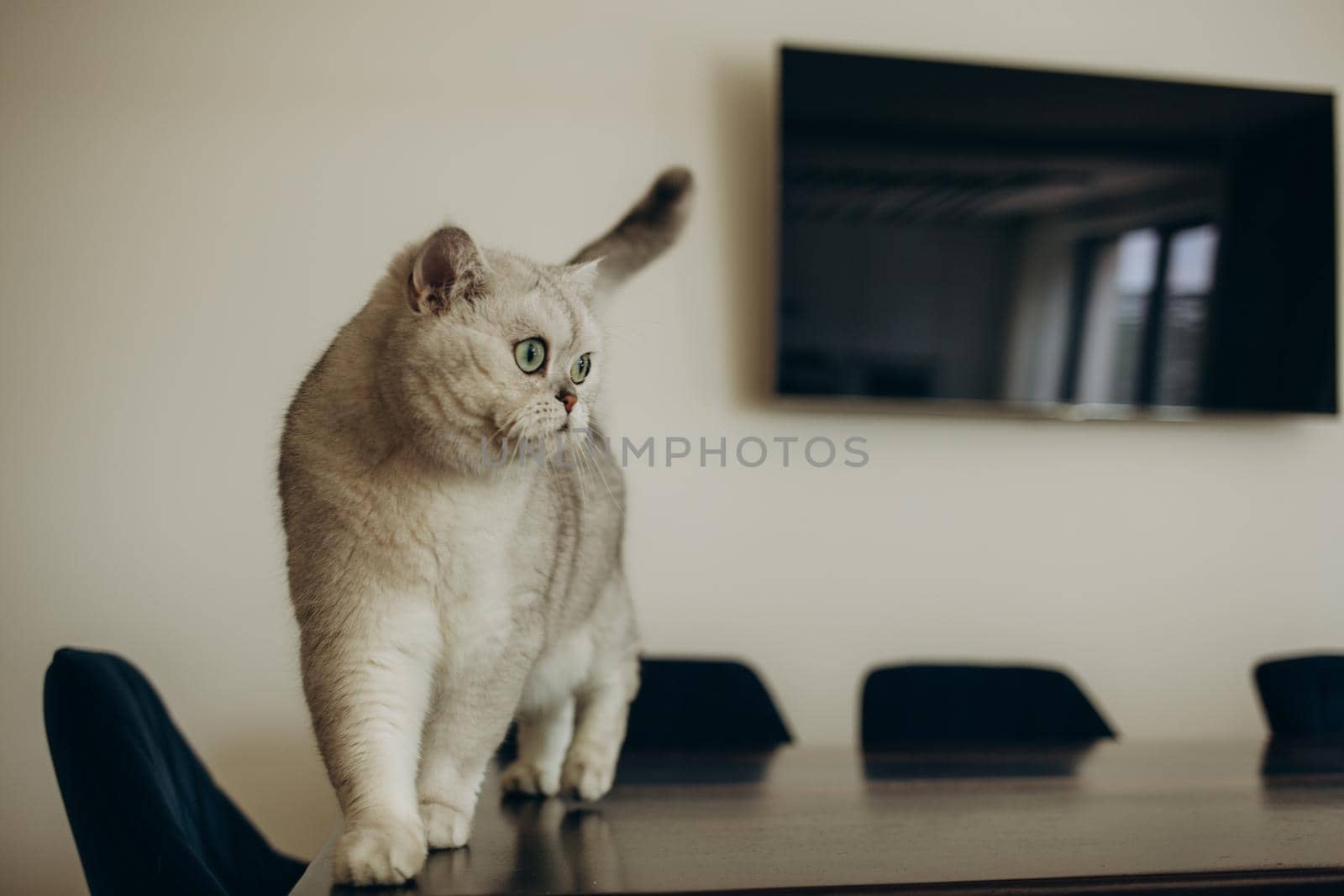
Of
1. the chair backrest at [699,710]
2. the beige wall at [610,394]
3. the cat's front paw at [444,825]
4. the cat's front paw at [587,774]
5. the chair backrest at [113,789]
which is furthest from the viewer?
the beige wall at [610,394]

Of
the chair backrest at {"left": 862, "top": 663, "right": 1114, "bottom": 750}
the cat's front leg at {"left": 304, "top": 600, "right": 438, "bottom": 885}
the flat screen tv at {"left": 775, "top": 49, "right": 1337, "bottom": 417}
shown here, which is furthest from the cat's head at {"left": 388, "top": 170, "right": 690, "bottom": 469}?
the flat screen tv at {"left": 775, "top": 49, "right": 1337, "bottom": 417}

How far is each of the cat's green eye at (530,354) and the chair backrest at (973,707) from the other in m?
1.33

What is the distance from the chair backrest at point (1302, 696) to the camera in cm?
192

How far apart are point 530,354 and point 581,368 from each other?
6 cm

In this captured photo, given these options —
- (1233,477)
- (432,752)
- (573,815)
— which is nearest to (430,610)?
(432,752)

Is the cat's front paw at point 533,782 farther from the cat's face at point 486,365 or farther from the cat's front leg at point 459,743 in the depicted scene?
the cat's face at point 486,365

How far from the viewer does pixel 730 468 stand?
2301 mm

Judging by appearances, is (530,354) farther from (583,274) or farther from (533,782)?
(533,782)

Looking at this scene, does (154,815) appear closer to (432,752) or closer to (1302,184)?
(432,752)

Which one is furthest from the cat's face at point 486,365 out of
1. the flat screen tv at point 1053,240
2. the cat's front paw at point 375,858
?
the flat screen tv at point 1053,240

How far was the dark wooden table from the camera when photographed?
2.39 feet

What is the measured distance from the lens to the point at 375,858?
688 millimetres

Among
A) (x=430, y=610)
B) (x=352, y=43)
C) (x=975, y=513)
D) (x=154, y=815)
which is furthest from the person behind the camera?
(x=975, y=513)

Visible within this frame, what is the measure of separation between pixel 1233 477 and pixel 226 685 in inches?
89.0
